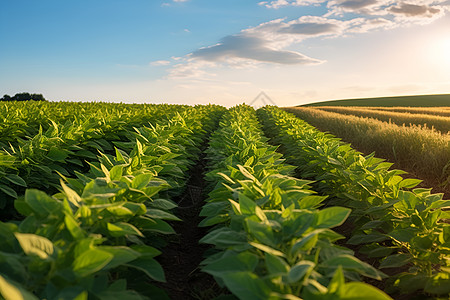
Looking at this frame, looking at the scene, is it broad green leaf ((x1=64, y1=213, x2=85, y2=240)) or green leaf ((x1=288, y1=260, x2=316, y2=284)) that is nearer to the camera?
green leaf ((x1=288, y1=260, x2=316, y2=284))

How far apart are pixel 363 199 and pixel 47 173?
4.11m

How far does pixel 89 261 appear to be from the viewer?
162 cm

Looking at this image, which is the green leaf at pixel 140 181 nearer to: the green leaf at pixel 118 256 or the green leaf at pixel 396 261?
the green leaf at pixel 118 256

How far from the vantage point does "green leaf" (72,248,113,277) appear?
5.20ft

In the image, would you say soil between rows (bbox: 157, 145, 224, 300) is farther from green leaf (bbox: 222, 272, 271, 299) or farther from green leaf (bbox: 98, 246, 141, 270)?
green leaf (bbox: 222, 272, 271, 299)

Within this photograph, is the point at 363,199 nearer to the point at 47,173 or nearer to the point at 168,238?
the point at 168,238

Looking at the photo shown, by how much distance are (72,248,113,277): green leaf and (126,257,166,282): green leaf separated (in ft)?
1.54

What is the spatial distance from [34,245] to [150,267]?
2.32ft

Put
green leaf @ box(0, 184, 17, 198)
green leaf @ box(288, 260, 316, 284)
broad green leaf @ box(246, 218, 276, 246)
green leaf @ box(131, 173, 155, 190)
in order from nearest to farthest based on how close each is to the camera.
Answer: green leaf @ box(288, 260, 316, 284) < broad green leaf @ box(246, 218, 276, 246) < green leaf @ box(131, 173, 155, 190) < green leaf @ box(0, 184, 17, 198)

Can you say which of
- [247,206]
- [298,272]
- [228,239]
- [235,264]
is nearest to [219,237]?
[228,239]

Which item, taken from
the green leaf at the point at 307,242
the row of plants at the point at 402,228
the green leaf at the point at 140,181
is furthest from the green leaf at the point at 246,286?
the row of plants at the point at 402,228

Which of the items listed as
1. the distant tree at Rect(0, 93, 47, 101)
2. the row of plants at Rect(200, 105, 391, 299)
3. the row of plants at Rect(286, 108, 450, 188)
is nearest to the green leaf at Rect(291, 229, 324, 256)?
the row of plants at Rect(200, 105, 391, 299)

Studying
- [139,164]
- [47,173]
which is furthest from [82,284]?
[47,173]

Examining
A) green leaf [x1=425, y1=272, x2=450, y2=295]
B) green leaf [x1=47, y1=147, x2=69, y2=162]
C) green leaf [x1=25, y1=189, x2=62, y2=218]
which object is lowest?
green leaf [x1=425, y1=272, x2=450, y2=295]
